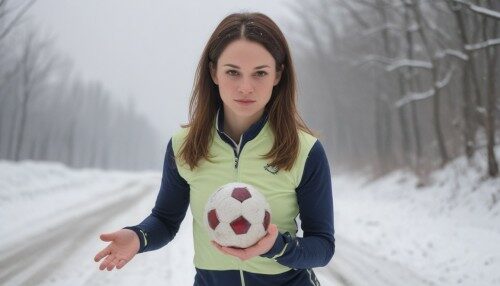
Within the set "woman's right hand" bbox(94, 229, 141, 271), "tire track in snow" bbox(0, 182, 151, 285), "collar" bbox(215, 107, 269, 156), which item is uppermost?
"collar" bbox(215, 107, 269, 156)

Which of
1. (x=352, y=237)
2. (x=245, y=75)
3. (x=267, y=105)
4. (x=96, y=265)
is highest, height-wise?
(x=245, y=75)

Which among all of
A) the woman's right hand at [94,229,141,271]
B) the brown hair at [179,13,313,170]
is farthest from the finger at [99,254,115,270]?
the brown hair at [179,13,313,170]

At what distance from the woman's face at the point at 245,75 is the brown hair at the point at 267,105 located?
1.4 inches

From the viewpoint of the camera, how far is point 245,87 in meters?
1.68

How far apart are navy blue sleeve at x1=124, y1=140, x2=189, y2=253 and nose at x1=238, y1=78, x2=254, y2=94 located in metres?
0.48

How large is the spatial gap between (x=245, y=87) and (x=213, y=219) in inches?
21.4

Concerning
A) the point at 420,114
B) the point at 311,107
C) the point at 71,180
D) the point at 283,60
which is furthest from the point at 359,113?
the point at 283,60

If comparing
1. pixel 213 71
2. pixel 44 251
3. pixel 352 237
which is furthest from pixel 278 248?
pixel 352 237

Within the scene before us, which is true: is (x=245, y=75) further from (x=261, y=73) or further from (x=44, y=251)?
(x=44, y=251)

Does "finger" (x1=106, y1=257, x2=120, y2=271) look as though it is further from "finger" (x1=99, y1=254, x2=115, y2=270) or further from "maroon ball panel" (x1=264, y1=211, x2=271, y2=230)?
"maroon ball panel" (x1=264, y1=211, x2=271, y2=230)

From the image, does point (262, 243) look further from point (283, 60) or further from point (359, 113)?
point (359, 113)

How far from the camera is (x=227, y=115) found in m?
1.94

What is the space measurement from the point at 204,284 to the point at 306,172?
67 centimetres

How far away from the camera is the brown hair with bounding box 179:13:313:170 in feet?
5.63
